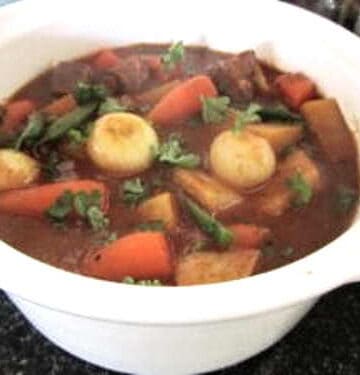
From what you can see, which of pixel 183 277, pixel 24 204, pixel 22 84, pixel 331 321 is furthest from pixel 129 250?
pixel 22 84

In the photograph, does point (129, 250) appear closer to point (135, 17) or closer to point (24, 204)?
point (24, 204)

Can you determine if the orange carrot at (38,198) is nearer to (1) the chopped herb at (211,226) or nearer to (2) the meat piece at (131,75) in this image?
(1) the chopped herb at (211,226)

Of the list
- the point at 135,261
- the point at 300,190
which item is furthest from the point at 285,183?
the point at 135,261

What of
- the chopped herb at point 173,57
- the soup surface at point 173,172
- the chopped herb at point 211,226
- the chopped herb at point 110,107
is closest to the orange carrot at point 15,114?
the soup surface at point 173,172

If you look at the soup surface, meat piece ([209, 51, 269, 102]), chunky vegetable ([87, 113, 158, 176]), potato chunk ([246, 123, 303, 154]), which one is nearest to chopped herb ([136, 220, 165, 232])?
the soup surface

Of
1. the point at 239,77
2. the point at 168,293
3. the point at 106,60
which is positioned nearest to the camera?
the point at 168,293

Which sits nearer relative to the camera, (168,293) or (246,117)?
(168,293)

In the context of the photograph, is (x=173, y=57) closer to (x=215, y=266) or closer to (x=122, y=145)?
(x=122, y=145)
